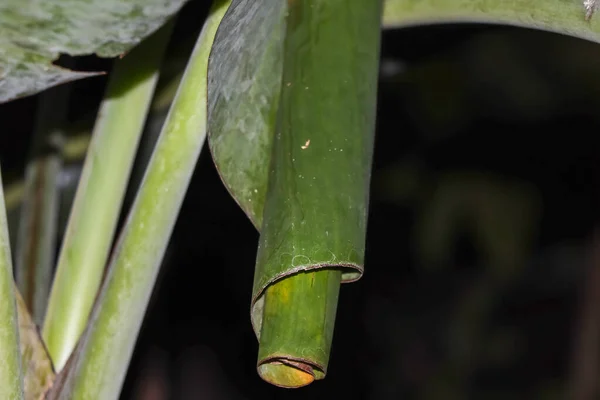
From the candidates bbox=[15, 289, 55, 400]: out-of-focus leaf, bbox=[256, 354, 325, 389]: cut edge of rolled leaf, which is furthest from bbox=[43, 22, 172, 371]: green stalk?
bbox=[256, 354, 325, 389]: cut edge of rolled leaf

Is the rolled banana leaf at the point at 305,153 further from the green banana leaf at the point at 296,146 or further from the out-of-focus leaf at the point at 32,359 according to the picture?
the out-of-focus leaf at the point at 32,359

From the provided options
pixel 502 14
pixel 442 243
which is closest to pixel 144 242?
pixel 502 14

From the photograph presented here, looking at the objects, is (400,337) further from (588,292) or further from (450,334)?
(588,292)

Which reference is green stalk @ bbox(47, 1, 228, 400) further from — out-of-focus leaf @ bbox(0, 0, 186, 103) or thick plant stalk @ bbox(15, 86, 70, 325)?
thick plant stalk @ bbox(15, 86, 70, 325)

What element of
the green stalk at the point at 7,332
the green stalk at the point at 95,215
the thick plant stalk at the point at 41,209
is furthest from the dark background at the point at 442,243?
the green stalk at the point at 7,332

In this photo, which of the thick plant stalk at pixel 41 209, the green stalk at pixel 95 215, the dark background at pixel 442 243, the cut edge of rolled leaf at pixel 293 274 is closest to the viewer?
the cut edge of rolled leaf at pixel 293 274

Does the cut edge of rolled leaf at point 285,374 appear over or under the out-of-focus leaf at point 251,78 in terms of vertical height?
under
